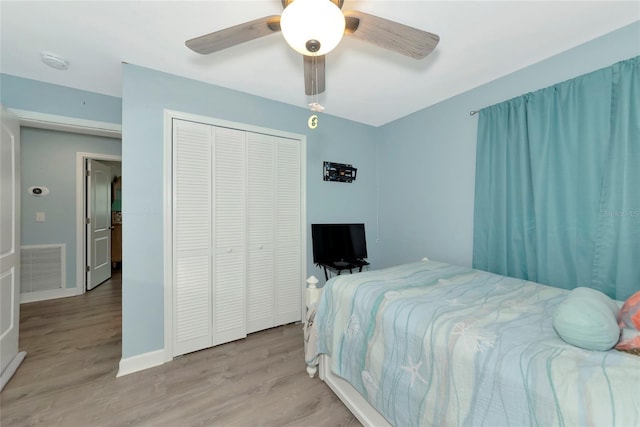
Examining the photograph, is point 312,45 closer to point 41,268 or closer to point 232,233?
point 232,233

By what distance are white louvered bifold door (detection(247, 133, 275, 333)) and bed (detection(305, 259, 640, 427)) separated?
83cm

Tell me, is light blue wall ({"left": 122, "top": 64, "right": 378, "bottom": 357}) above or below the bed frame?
above

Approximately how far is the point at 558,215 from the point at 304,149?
92.2 inches

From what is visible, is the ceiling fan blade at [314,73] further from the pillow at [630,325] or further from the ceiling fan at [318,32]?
the pillow at [630,325]

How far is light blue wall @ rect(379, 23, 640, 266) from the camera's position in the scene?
6.12ft

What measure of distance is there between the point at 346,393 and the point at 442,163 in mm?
2359

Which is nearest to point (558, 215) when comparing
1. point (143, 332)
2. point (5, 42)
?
point (143, 332)

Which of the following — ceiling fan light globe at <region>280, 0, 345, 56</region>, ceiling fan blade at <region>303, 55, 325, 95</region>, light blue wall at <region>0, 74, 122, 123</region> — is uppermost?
light blue wall at <region>0, 74, 122, 123</region>

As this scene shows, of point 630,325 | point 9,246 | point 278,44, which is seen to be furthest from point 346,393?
point 9,246

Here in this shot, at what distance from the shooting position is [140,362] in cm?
201

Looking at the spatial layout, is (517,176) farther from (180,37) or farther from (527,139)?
(180,37)

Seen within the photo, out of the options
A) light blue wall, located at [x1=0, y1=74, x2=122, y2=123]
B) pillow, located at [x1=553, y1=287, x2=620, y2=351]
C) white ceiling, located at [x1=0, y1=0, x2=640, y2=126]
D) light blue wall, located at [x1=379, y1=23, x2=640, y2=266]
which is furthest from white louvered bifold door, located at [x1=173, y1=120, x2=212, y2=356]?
pillow, located at [x1=553, y1=287, x2=620, y2=351]

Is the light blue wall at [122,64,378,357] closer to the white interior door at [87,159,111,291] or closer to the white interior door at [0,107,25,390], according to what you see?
the white interior door at [0,107,25,390]

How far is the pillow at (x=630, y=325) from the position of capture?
2.98 ft
